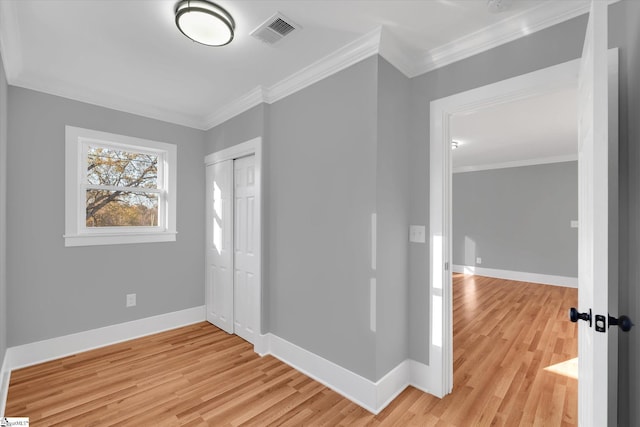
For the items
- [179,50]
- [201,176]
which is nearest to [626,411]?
[179,50]

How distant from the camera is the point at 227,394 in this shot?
2.25m

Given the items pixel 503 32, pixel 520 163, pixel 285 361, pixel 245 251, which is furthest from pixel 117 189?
pixel 520 163

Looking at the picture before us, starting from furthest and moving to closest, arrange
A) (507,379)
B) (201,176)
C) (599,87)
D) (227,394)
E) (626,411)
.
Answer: (201,176)
(507,379)
(227,394)
(626,411)
(599,87)

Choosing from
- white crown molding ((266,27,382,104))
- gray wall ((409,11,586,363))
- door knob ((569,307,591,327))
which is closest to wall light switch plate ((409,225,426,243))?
gray wall ((409,11,586,363))

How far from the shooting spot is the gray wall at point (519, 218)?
229 inches

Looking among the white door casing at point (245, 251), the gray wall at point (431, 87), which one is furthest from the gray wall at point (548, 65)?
the white door casing at point (245, 251)

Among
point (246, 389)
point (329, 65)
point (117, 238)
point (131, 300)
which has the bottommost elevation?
point (246, 389)

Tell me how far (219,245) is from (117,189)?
125cm

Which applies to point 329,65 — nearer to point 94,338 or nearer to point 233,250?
point 233,250

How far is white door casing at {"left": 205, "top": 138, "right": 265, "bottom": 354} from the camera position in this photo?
9.71ft

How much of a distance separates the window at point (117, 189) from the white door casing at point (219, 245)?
44 centimetres

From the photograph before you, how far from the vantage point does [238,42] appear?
215 centimetres

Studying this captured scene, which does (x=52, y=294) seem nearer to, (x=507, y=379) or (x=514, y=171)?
(x=507, y=379)

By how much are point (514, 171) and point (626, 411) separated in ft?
20.1
